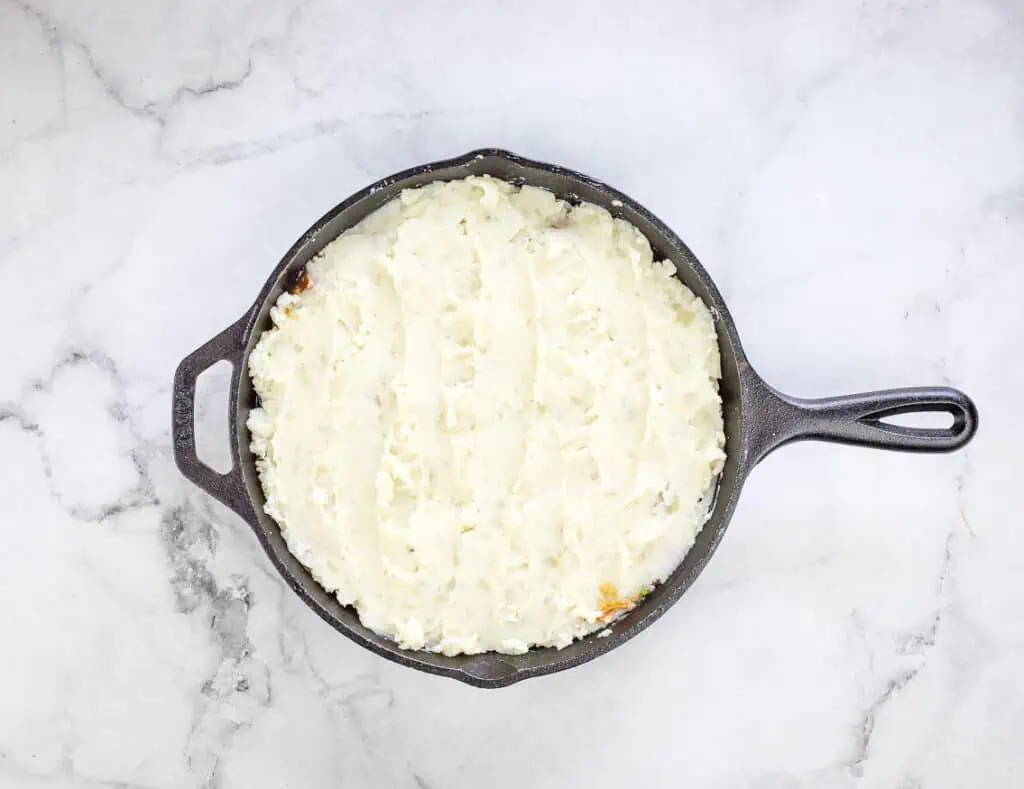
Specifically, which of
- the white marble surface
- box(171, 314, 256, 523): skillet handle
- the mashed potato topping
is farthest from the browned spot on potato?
box(171, 314, 256, 523): skillet handle

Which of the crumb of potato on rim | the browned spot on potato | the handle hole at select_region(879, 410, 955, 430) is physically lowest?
the browned spot on potato

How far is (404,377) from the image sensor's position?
156 centimetres

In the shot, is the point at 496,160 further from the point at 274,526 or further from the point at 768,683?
the point at 768,683

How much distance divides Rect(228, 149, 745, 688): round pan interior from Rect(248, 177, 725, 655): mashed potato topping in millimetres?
22

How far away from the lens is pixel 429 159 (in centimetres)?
181

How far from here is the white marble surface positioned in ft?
5.94

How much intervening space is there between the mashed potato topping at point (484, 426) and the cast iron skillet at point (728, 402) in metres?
0.03

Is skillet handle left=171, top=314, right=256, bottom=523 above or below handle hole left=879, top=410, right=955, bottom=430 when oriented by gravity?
above

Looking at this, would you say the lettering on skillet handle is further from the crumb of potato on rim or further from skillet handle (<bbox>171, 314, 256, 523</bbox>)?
the crumb of potato on rim

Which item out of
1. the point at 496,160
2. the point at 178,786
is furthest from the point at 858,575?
the point at 178,786

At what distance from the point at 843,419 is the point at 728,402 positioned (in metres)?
0.18

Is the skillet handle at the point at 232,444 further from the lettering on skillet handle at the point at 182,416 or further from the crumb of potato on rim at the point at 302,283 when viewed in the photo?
the crumb of potato on rim at the point at 302,283

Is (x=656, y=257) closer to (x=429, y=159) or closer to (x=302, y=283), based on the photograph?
(x=429, y=159)

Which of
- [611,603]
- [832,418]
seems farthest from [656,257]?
[611,603]
